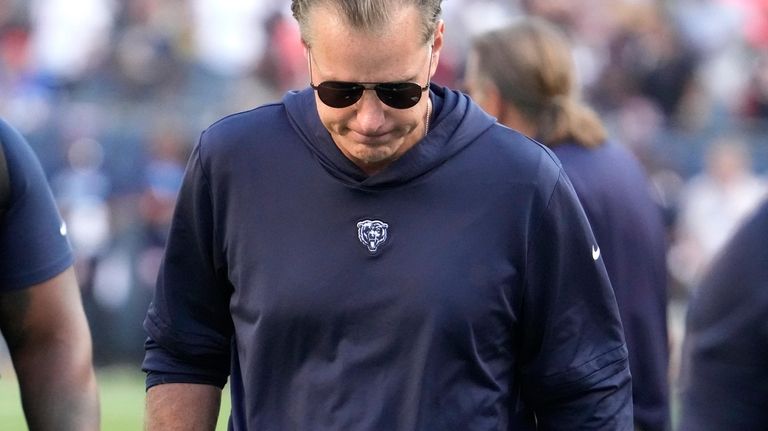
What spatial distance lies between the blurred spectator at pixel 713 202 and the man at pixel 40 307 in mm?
10404

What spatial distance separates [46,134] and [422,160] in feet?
34.2

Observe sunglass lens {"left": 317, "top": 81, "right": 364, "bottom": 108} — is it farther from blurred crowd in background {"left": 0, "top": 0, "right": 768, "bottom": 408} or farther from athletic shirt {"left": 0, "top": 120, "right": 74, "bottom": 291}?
blurred crowd in background {"left": 0, "top": 0, "right": 768, "bottom": 408}

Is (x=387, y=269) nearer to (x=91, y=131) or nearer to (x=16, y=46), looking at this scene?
(x=91, y=131)

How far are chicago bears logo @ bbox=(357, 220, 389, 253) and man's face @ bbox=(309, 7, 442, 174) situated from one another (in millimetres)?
132

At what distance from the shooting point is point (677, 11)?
15141 mm

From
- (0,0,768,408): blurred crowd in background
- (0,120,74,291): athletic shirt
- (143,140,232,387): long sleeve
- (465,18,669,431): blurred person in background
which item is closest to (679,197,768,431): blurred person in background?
(143,140,232,387): long sleeve

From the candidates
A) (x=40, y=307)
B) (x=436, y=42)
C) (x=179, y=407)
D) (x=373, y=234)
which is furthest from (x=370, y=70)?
(x=40, y=307)

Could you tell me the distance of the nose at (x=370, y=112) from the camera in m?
2.99

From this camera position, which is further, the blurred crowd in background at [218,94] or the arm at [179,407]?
the blurred crowd in background at [218,94]

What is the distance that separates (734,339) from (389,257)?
90cm

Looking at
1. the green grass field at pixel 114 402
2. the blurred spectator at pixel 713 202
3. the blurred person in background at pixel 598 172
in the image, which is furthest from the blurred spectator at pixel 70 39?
the blurred person in background at pixel 598 172

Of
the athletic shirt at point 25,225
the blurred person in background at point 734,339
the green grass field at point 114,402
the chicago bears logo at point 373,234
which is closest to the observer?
the blurred person in background at point 734,339

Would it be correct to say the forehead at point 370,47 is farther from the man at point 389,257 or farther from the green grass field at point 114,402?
the green grass field at point 114,402

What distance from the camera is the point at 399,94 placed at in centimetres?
299
